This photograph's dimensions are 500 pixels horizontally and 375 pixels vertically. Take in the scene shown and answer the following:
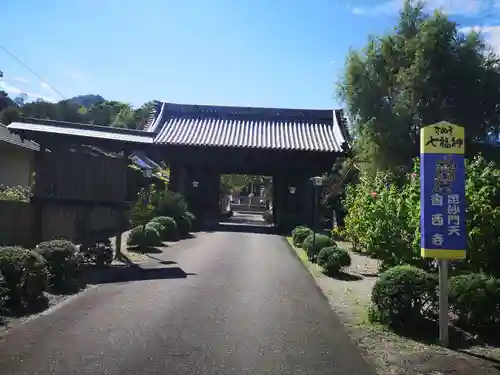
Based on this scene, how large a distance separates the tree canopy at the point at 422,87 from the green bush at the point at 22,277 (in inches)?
492

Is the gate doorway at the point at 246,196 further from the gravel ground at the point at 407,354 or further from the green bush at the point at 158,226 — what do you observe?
the gravel ground at the point at 407,354

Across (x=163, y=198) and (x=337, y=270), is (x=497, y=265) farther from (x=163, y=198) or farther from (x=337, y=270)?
(x=163, y=198)

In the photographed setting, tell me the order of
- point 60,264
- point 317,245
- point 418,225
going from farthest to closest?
point 317,245 → point 60,264 → point 418,225

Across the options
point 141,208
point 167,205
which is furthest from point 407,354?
point 167,205

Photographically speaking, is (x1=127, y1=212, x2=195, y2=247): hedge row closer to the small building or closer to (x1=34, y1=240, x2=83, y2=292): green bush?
(x1=34, y1=240, x2=83, y2=292): green bush

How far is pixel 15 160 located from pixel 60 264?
1543cm

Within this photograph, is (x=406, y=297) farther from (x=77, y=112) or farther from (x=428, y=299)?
(x=77, y=112)

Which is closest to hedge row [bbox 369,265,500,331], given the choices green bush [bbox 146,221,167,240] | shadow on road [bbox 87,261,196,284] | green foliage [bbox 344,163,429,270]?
green foliage [bbox 344,163,429,270]

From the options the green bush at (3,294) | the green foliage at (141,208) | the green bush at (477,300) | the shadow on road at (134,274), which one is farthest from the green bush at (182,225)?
the green bush at (477,300)

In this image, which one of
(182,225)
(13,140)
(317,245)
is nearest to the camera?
(317,245)

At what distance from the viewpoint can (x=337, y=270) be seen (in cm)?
1225

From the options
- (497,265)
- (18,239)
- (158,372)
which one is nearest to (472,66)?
(497,265)

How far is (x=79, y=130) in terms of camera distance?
→ 43.0ft

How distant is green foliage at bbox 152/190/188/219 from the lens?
71.4ft
